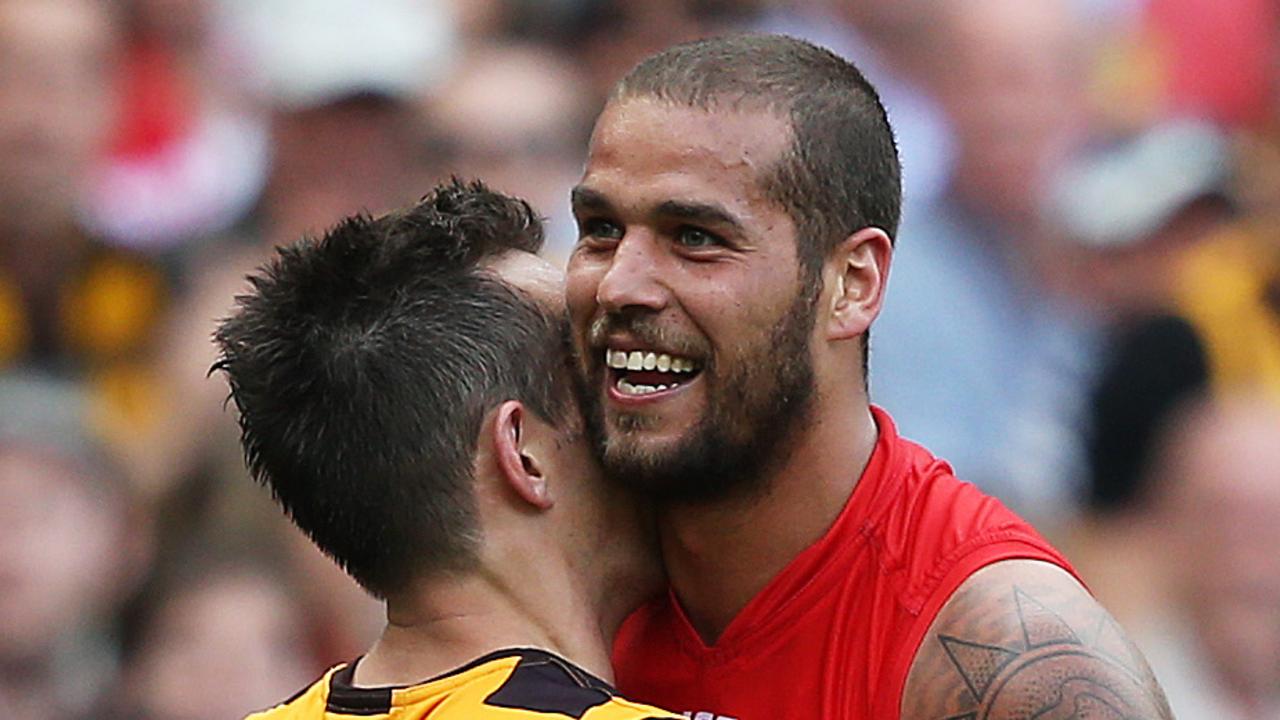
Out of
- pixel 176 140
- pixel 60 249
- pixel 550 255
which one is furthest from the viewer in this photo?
pixel 176 140

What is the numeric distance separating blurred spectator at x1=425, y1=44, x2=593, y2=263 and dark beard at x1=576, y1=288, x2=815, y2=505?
319 centimetres

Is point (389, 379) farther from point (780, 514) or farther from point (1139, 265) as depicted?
point (1139, 265)

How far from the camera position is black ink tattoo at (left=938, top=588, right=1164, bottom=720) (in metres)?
3.05

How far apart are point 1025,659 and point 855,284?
676 mm

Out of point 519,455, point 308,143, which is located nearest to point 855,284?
point 519,455

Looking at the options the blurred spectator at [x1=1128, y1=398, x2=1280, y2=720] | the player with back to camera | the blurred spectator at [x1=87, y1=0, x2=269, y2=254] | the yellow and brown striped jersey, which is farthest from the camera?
the blurred spectator at [x1=87, y1=0, x2=269, y2=254]

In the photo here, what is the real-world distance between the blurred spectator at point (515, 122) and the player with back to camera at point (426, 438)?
3.08 meters

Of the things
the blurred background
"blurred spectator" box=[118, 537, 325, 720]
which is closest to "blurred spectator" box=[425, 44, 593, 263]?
the blurred background

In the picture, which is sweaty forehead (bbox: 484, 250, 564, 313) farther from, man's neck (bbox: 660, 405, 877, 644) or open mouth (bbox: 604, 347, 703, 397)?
man's neck (bbox: 660, 405, 877, 644)

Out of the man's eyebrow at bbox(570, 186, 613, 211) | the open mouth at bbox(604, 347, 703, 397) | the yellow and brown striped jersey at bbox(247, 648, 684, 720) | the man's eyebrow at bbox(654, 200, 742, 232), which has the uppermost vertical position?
the man's eyebrow at bbox(570, 186, 613, 211)

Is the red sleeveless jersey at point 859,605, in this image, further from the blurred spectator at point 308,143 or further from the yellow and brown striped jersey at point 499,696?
the blurred spectator at point 308,143

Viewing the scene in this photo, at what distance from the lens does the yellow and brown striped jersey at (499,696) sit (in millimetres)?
3029

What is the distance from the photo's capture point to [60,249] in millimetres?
6715

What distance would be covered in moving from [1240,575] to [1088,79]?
1.63 m
